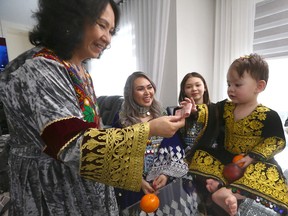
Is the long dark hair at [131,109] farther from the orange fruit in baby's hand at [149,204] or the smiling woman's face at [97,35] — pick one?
the smiling woman's face at [97,35]

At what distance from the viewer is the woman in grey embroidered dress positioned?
47 centimetres

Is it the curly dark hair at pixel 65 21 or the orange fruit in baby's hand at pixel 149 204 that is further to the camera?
the orange fruit in baby's hand at pixel 149 204

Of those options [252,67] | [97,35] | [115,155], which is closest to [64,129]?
[115,155]

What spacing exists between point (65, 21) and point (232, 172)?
0.89 m

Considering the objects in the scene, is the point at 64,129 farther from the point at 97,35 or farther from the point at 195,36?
the point at 195,36

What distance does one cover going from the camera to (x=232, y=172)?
2.87 feet

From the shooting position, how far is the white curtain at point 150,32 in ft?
8.46

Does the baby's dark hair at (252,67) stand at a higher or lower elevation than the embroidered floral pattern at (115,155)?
higher

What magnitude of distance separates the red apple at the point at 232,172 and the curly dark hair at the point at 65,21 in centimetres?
81

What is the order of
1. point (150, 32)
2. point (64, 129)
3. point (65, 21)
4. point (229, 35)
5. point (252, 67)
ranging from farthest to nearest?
point (150, 32) < point (229, 35) < point (252, 67) < point (65, 21) < point (64, 129)

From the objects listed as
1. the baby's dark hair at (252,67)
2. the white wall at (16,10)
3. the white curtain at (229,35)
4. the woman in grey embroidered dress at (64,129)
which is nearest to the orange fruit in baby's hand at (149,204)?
the woman in grey embroidered dress at (64,129)

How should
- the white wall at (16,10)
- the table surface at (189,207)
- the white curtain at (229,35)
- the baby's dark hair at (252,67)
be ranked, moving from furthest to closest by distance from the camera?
the white wall at (16,10) → the white curtain at (229,35) → the baby's dark hair at (252,67) → the table surface at (189,207)

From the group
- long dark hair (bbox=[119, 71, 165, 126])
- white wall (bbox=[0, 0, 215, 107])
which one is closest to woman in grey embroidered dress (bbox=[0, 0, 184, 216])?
long dark hair (bbox=[119, 71, 165, 126])

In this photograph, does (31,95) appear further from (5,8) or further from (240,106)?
(5,8)
